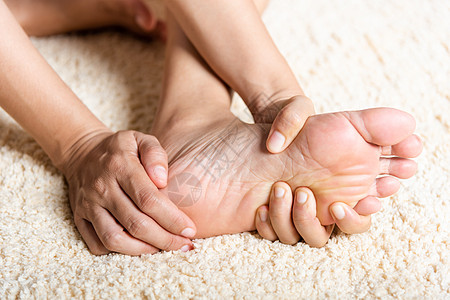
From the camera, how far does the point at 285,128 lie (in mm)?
691

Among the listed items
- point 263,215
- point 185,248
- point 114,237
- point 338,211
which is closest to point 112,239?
point 114,237

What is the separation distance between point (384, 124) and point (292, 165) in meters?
0.14

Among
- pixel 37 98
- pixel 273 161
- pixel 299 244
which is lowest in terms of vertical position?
pixel 299 244

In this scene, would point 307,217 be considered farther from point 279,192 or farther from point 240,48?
point 240,48

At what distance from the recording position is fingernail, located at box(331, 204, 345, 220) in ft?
2.22

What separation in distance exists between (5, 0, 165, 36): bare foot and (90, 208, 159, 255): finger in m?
0.63

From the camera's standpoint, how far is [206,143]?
78 cm

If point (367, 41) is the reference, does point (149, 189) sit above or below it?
above

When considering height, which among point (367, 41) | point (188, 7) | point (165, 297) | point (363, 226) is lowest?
point (367, 41)

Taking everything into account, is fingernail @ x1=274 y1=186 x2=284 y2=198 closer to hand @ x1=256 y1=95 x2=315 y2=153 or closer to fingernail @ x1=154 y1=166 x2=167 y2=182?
hand @ x1=256 y1=95 x2=315 y2=153

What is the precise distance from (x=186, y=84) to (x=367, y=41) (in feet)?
1.60

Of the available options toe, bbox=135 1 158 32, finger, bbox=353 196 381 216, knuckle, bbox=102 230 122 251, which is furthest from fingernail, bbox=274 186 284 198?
toe, bbox=135 1 158 32

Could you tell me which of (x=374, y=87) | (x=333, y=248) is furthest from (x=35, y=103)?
(x=374, y=87)

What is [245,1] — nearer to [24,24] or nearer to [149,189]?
[149,189]
